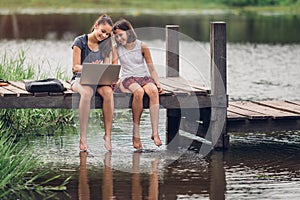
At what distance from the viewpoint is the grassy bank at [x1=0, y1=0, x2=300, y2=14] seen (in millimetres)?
40500

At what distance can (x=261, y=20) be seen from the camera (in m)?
34.5

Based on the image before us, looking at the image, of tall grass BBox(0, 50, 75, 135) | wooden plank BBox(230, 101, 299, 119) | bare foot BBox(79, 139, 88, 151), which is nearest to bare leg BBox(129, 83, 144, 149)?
bare foot BBox(79, 139, 88, 151)

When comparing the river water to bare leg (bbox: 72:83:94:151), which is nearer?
the river water

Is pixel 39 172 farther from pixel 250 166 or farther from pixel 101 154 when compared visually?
pixel 250 166

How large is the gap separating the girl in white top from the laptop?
29 centimetres

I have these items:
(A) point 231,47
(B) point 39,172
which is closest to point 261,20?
(A) point 231,47

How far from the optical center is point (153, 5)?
42281 millimetres

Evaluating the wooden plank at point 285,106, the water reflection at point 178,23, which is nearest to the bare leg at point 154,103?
the wooden plank at point 285,106

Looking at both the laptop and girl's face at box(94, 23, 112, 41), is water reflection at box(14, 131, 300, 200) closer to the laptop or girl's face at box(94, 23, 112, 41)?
the laptop

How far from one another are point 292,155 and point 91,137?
2199 millimetres

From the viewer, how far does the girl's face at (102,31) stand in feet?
36.0

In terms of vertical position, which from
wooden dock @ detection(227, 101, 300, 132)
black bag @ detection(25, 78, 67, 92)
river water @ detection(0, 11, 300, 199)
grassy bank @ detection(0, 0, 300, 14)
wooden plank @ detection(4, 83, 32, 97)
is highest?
black bag @ detection(25, 78, 67, 92)

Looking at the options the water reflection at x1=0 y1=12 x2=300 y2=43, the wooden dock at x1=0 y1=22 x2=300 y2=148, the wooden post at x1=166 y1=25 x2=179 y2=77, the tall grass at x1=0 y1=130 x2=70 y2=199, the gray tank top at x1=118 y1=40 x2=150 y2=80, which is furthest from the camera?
the water reflection at x1=0 y1=12 x2=300 y2=43

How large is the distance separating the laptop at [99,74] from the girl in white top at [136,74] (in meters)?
0.29
